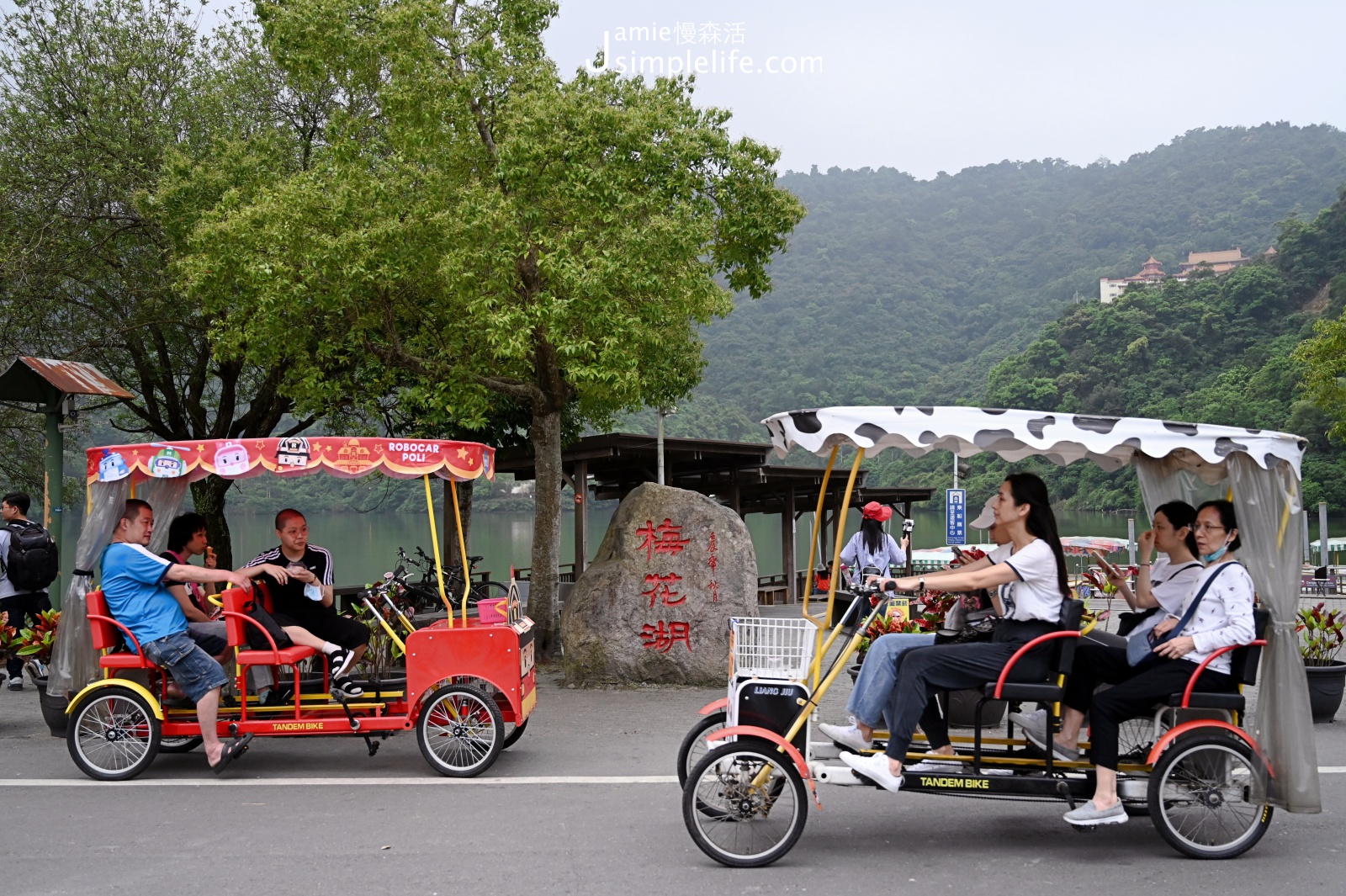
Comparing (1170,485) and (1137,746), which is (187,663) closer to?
(1137,746)

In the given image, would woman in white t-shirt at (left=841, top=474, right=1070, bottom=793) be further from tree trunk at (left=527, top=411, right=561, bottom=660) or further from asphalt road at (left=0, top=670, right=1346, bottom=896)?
tree trunk at (left=527, top=411, right=561, bottom=660)

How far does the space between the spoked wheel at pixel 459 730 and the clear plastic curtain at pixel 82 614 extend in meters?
2.61

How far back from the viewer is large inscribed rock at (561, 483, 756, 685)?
34.2 ft

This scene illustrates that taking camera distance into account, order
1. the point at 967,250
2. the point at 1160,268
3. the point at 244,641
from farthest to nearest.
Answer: the point at 967,250 → the point at 1160,268 → the point at 244,641

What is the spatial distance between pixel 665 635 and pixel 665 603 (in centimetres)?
30

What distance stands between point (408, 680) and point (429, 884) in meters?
2.19

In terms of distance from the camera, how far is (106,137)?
15422 mm

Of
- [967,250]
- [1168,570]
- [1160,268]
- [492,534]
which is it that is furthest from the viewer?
[967,250]

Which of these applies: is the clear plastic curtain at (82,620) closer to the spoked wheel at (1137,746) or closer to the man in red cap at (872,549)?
the spoked wheel at (1137,746)

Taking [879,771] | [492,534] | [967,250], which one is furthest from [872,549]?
[967,250]

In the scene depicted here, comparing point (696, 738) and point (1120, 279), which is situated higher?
point (1120, 279)

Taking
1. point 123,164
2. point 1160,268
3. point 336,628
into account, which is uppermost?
point 1160,268

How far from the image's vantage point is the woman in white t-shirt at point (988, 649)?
16.4 ft

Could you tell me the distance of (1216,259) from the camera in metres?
86.4
